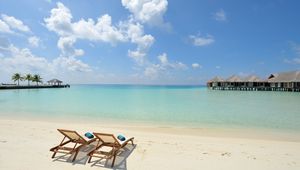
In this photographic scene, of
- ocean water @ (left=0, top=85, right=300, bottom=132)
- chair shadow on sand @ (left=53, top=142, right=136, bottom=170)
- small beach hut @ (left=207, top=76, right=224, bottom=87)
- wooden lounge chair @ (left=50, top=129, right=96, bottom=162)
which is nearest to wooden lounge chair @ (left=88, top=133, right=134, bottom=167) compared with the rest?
chair shadow on sand @ (left=53, top=142, right=136, bottom=170)

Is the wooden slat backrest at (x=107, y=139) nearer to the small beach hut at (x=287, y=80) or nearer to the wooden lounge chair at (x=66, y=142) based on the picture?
the wooden lounge chair at (x=66, y=142)

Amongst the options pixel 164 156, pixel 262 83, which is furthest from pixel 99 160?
pixel 262 83

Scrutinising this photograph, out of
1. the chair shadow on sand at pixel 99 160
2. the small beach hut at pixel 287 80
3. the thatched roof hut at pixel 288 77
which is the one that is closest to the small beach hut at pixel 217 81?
the small beach hut at pixel 287 80

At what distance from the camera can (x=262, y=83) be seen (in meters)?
46.7

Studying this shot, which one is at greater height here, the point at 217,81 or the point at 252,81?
the point at 217,81

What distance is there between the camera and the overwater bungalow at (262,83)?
1520 inches

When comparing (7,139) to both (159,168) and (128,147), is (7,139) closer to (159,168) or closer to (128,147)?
(128,147)

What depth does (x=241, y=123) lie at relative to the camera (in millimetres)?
9938

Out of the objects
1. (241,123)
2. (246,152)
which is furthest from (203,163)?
(241,123)

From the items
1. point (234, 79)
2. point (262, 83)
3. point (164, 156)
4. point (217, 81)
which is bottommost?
point (164, 156)

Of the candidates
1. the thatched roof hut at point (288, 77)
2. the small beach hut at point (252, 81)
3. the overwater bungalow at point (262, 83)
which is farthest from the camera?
the small beach hut at point (252, 81)

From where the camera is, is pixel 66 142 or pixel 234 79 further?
pixel 234 79

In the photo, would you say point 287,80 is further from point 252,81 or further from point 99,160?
point 99,160

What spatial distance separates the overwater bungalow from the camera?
127 feet
